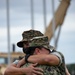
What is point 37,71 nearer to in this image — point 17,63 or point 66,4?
point 17,63

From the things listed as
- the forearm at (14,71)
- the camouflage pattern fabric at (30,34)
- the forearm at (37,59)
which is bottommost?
the forearm at (14,71)

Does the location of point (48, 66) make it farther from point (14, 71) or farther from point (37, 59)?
point (14, 71)

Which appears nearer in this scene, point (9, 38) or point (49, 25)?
point (9, 38)

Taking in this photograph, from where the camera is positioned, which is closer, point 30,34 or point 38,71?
point 38,71

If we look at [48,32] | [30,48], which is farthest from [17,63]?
[48,32]

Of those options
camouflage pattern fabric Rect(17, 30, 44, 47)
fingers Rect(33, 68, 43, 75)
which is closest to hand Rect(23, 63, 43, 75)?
fingers Rect(33, 68, 43, 75)

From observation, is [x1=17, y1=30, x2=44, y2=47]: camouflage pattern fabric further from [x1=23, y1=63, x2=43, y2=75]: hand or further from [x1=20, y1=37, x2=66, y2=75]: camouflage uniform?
[x1=23, y1=63, x2=43, y2=75]: hand

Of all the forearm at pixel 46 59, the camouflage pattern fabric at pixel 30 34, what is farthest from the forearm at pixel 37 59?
the camouflage pattern fabric at pixel 30 34

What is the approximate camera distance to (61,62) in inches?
136

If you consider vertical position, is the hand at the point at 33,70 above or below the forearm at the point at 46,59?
below

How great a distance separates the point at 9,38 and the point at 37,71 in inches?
608

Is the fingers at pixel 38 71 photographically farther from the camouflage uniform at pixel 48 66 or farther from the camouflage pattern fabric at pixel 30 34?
the camouflage pattern fabric at pixel 30 34

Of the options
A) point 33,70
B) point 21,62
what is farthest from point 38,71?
point 21,62

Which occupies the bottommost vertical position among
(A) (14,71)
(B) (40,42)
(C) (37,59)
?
(A) (14,71)
